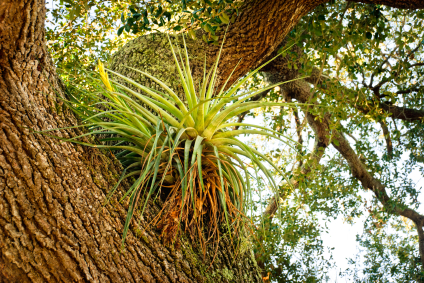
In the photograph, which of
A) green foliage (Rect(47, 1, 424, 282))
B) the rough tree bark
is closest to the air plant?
the rough tree bark

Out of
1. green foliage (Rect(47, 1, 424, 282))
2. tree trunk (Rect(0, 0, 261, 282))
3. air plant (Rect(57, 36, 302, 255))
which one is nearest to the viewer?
tree trunk (Rect(0, 0, 261, 282))

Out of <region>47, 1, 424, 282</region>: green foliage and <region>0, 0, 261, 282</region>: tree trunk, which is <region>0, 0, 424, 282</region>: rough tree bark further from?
<region>47, 1, 424, 282</region>: green foliage

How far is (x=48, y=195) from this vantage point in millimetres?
1167

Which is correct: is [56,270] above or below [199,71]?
below

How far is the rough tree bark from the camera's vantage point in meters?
1.11

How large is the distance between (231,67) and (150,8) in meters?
0.71

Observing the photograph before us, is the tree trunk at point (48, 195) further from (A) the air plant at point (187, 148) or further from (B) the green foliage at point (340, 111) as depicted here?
(B) the green foliage at point (340, 111)

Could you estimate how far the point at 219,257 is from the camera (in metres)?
1.66

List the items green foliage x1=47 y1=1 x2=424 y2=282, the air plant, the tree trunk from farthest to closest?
green foliage x1=47 y1=1 x2=424 y2=282 < the air plant < the tree trunk

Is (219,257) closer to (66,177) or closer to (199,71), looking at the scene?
(66,177)

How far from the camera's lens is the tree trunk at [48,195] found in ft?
3.64

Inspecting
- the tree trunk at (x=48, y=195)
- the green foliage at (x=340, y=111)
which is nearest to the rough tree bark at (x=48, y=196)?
the tree trunk at (x=48, y=195)

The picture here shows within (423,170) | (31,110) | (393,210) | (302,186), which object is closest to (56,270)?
(31,110)

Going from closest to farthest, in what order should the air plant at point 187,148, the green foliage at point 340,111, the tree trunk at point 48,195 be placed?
the tree trunk at point 48,195 → the air plant at point 187,148 → the green foliage at point 340,111
